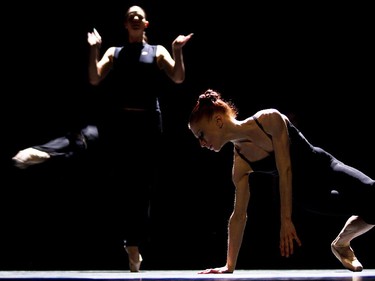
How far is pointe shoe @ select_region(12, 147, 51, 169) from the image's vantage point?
2.93 m

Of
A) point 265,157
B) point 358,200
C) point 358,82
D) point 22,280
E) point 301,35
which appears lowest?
point 22,280

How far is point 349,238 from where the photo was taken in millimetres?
2891

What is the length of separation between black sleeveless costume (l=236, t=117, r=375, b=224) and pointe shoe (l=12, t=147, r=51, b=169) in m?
0.96

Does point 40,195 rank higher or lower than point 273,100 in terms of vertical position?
lower

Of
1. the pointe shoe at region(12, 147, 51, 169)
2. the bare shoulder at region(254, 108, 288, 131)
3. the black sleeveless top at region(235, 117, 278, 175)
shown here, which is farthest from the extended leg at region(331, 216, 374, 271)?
the pointe shoe at region(12, 147, 51, 169)

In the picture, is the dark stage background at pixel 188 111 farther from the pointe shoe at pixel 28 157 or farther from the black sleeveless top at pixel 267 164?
the black sleeveless top at pixel 267 164

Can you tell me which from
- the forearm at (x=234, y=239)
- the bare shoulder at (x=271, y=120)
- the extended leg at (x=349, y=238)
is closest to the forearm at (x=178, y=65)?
the bare shoulder at (x=271, y=120)

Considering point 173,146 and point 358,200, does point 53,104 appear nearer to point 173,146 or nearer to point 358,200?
point 173,146

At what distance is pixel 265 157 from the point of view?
2791mm

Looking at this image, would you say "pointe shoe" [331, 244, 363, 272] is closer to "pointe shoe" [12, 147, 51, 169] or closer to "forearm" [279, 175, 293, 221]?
"forearm" [279, 175, 293, 221]

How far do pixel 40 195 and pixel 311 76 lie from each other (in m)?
1.92

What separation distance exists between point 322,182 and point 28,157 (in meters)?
1.27

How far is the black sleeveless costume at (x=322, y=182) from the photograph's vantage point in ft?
8.94

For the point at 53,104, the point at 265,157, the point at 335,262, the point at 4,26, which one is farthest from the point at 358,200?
the point at 4,26
